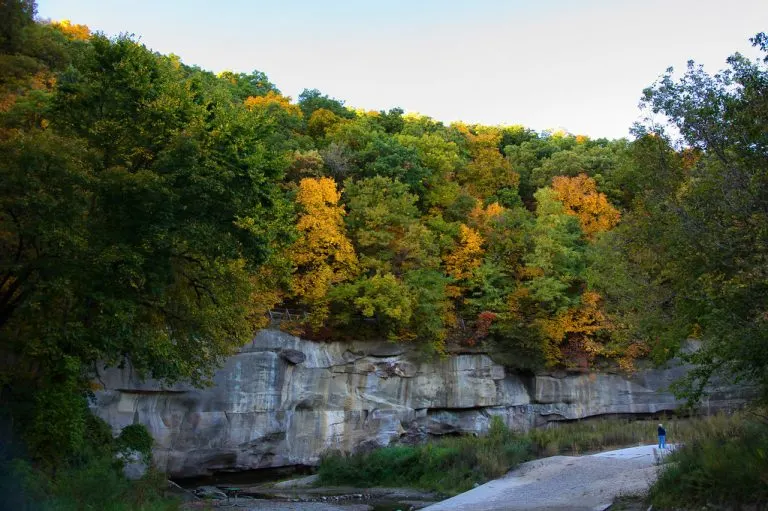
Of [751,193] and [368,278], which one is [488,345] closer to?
[368,278]

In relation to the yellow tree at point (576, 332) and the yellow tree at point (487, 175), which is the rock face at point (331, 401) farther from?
the yellow tree at point (487, 175)

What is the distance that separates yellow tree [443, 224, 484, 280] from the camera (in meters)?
45.7

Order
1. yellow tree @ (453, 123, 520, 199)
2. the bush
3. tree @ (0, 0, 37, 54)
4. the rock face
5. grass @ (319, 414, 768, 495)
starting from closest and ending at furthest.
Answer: tree @ (0, 0, 37, 54)
the bush
grass @ (319, 414, 768, 495)
the rock face
yellow tree @ (453, 123, 520, 199)

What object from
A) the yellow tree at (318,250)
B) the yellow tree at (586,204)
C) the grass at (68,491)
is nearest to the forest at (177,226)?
the grass at (68,491)

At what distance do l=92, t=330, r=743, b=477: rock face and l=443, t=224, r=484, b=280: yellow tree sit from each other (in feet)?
19.0

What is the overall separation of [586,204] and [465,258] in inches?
458

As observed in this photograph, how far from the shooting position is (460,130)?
69938mm

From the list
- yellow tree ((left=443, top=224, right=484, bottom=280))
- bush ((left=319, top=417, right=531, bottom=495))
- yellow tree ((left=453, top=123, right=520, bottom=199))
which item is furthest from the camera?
yellow tree ((left=453, top=123, right=520, bottom=199))

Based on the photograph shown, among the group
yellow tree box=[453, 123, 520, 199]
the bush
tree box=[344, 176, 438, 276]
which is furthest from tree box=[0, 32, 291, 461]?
yellow tree box=[453, 123, 520, 199]

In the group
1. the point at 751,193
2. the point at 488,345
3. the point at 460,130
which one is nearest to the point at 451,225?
the point at 488,345

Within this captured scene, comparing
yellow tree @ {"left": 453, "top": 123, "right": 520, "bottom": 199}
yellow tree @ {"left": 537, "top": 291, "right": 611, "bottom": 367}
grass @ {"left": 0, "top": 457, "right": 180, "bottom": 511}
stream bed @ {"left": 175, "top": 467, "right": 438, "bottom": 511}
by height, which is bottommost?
stream bed @ {"left": 175, "top": 467, "right": 438, "bottom": 511}

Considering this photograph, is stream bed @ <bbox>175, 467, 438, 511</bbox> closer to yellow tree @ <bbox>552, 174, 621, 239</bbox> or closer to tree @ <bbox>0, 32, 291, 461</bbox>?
tree @ <bbox>0, 32, 291, 461</bbox>

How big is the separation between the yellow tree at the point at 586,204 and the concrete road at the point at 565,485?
24603mm

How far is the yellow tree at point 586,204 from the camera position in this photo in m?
49.8
